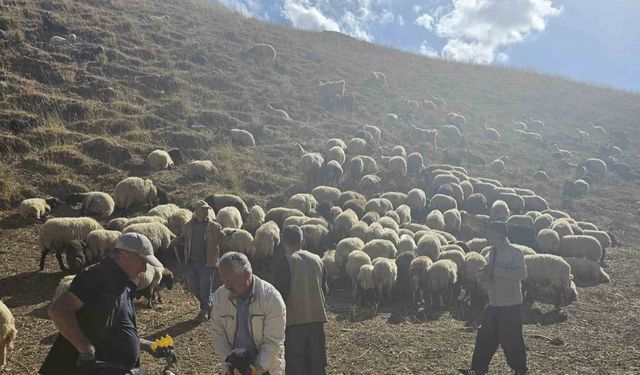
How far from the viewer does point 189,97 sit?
2478cm

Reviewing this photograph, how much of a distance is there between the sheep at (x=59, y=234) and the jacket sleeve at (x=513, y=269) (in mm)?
9034

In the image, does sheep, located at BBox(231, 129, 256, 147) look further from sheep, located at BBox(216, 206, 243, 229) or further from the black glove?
the black glove

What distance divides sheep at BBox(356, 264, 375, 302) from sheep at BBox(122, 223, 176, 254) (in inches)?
187

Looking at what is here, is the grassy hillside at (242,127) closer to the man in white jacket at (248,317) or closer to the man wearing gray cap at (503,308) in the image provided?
the man wearing gray cap at (503,308)

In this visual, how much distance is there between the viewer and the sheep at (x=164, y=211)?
13.6 meters

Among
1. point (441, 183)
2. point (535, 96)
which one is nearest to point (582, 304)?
point (441, 183)

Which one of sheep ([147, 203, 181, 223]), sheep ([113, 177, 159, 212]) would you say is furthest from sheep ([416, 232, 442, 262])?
sheep ([113, 177, 159, 212])

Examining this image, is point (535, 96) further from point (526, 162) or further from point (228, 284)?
point (228, 284)

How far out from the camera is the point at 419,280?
10.9 metres

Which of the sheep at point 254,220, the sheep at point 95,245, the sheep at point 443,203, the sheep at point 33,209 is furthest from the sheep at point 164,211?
the sheep at point 443,203

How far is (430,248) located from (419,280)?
1.66 m

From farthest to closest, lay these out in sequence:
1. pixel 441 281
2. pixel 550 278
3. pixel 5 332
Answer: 1. pixel 550 278
2. pixel 441 281
3. pixel 5 332

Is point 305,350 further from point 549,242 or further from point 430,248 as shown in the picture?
point 549,242

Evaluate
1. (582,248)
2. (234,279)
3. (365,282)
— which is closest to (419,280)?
(365,282)
